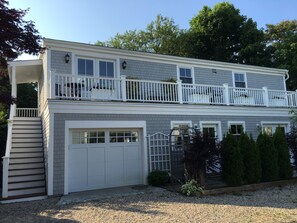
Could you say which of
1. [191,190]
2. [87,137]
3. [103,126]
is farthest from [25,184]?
[191,190]

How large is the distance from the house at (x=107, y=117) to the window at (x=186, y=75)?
0.06 metres

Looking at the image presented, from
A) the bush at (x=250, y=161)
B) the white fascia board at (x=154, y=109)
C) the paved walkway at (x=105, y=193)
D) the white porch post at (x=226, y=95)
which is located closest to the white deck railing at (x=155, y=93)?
the white porch post at (x=226, y=95)

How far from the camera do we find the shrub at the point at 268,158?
408 inches

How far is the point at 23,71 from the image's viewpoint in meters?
14.5

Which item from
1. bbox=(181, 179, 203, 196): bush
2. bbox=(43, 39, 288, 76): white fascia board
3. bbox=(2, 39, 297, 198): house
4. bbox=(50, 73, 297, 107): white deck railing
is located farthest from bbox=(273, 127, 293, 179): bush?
bbox=(43, 39, 288, 76): white fascia board

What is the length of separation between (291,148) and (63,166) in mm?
9507

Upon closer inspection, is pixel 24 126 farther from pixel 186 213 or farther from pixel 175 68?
pixel 186 213

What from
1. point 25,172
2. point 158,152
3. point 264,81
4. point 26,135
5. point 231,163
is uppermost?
point 264,81

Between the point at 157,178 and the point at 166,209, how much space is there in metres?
3.22

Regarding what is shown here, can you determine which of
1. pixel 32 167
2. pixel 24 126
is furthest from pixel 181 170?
pixel 24 126

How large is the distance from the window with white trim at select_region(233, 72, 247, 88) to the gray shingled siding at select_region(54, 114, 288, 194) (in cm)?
298

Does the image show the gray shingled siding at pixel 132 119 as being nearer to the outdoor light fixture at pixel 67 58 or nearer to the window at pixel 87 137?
the window at pixel 87 137

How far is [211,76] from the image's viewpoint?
15477 millimetres

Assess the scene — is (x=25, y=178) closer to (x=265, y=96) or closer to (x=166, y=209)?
(x=166, y=209)
